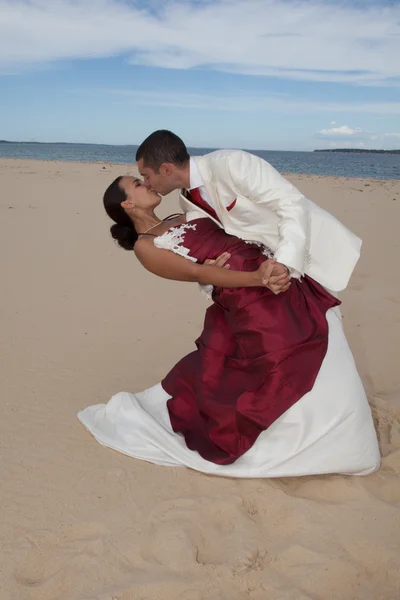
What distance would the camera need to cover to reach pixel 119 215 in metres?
3.56

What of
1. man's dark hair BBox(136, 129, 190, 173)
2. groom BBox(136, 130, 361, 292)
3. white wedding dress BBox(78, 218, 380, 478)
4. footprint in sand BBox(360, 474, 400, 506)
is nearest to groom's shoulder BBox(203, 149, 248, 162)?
groom BBox(136, 130, 361, 292)

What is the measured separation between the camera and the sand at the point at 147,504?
2.67 m

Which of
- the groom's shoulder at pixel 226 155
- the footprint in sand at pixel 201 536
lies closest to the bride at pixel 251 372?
the footprint in sand at pixel 201 536

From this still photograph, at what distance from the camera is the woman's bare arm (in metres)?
3.21

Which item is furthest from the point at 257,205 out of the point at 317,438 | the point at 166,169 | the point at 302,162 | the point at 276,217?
the point at 302,162

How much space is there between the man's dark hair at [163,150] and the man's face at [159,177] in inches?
1.1

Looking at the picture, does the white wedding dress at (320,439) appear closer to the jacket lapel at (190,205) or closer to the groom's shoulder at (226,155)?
the jacket lapel at (190,205)

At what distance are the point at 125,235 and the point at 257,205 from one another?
830 mm

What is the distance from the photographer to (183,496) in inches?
127

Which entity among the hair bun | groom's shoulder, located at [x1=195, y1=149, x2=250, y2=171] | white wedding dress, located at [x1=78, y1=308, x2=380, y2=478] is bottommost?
white wedding dress, located at [x1=78, y1=308, x2=380, y2=478]

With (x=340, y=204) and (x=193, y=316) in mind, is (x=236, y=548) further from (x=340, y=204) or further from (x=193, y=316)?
(x=340, y=204)

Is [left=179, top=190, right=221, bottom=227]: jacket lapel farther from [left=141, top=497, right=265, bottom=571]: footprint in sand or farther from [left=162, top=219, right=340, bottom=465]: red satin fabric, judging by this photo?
[left=141, top=497, right=265, bottom=571]: footprint in sand

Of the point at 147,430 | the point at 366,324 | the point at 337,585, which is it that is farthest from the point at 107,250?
the point at 337,585

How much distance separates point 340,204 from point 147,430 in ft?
36.8
